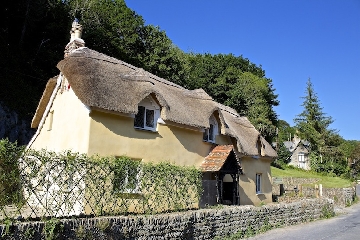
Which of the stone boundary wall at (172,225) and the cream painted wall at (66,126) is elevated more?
the cream painted wall at (66,126)

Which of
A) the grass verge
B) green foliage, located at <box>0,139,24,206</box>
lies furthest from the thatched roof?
the grass verge

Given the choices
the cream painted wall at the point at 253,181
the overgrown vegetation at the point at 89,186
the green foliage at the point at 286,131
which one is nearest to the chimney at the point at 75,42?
the overgrown vegetation at the point at 89,186

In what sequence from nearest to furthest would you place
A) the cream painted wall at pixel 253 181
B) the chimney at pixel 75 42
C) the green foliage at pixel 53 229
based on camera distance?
the green foliage at pixel 53 229 → the chimney at pixel 75 42 → the cream painted wall at pixel 253 181

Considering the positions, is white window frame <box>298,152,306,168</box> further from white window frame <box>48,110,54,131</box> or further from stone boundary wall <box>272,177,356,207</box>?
white window frame <box>48,110,54,131</box>

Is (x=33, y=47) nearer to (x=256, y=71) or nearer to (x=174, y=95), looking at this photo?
(x=174, y=95)

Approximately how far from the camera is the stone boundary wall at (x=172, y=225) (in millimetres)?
7910

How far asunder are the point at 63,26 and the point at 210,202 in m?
26.1

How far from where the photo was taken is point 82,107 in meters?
14.3

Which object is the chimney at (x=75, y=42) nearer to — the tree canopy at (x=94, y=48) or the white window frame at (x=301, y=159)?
the tree canopy at (x=94, y=48)

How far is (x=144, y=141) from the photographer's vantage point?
1554cm

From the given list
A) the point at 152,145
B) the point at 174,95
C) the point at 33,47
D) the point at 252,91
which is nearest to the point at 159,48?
the point at 33,47

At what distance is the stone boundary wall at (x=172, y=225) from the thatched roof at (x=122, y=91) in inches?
207

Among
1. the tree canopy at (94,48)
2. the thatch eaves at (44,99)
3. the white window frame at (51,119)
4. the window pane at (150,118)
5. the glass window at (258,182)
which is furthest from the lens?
the tree canopy at (94,48)

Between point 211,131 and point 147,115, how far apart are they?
18.6 feet
